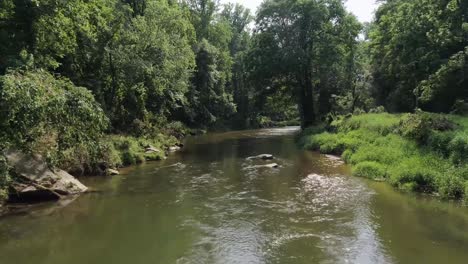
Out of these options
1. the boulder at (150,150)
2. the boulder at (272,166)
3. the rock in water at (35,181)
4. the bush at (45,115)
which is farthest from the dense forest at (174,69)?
the boulder at (272,166)

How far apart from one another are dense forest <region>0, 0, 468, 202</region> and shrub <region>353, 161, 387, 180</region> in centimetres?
403

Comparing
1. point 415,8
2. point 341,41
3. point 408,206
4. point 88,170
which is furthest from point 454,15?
point 88,170

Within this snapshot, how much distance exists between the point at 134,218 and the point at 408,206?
1028cm

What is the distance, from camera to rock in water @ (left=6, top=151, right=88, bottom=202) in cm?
1658

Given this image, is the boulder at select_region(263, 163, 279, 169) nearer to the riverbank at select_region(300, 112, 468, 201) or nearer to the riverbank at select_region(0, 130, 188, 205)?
the riverbank at select_region(300, 112, 468, 201)

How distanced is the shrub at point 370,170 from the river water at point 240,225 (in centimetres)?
85

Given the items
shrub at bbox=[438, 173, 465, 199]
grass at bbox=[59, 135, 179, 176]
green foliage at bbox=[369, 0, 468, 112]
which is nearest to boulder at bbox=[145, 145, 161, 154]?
grass at bbox=[59, 135, 179, 176]

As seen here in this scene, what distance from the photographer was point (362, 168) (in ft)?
70.9

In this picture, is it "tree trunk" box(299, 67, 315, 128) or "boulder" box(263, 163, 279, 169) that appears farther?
"tree trunk" box(299, 67, 315, 128)

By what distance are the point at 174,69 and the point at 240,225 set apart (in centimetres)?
2544

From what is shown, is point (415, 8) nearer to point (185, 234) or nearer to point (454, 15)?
point (454, 15)

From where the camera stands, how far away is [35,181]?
17047mm

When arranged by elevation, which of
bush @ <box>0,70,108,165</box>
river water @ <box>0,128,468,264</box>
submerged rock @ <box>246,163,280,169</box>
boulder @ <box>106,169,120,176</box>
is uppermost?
bush @ <box>0,70,108,165</box>

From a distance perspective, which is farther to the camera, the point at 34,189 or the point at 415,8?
the point at 415,8
